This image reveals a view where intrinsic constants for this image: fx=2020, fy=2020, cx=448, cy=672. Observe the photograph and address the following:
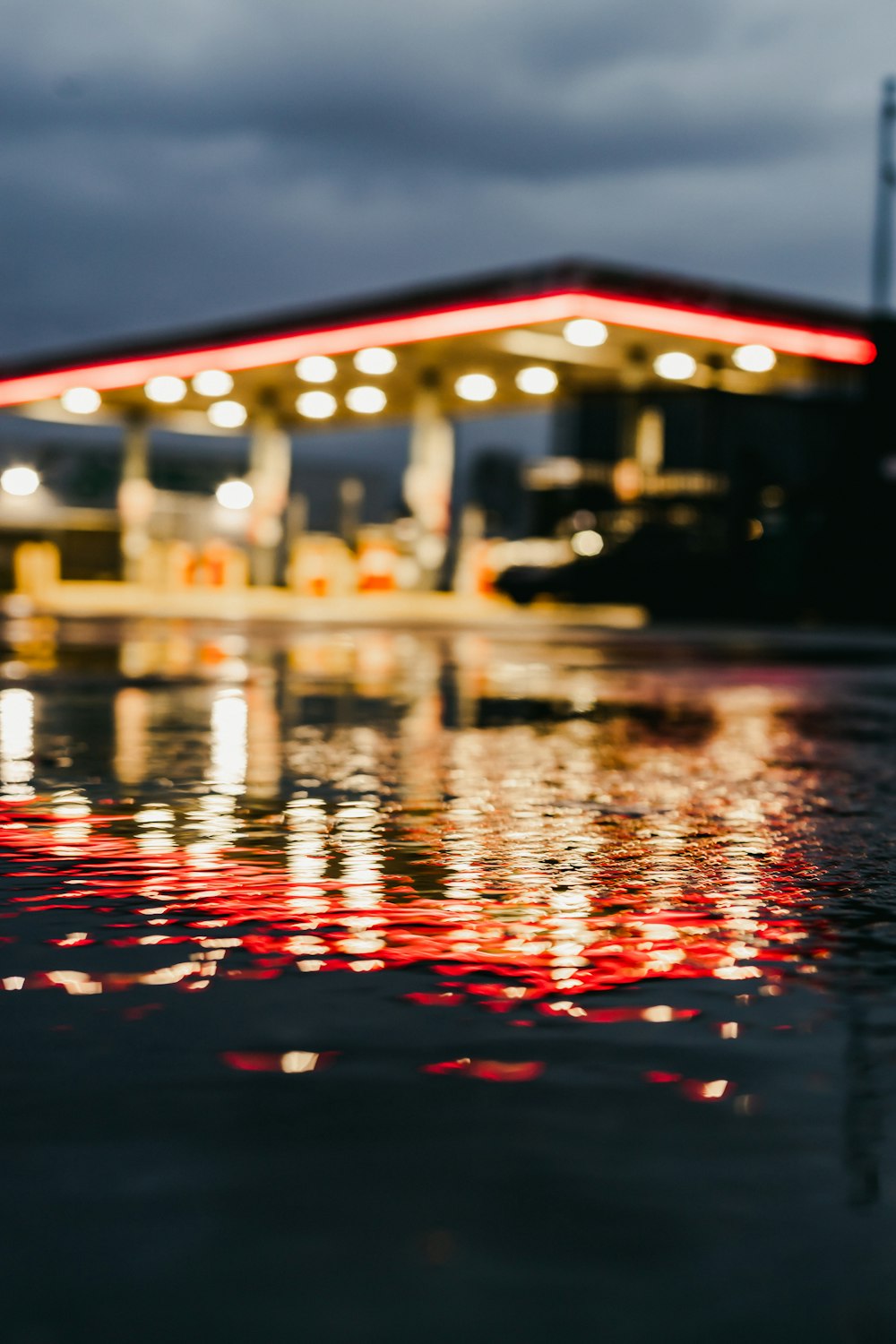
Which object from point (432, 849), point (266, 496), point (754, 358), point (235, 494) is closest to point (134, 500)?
point (266, 496)

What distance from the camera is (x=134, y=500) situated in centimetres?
4597

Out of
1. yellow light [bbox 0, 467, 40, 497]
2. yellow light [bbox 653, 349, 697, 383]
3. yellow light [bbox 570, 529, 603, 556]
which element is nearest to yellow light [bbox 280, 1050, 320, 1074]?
yellow light [bbox 653, 349, 697, 383]

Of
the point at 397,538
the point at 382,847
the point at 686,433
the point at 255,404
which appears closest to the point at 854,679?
the point at 382,847

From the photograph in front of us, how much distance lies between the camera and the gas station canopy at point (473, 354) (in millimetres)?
30219

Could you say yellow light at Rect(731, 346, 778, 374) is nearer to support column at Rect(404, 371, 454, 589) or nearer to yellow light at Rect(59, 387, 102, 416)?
support column at Rect(404, 371, 454, 589)

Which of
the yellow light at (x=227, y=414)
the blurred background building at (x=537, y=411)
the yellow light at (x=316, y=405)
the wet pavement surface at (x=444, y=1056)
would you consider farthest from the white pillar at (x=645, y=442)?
the wet pavement surface at (x=444, y=1056)

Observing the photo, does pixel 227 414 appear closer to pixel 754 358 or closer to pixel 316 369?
pixel 316 369

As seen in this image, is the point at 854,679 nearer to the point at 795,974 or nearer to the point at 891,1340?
the point at 795,974

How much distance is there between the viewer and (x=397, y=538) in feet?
168

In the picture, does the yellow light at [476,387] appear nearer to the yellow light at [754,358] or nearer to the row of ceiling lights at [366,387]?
the row of ceiling lights at [366,387]

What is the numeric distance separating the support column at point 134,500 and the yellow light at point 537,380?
A: 33.1 feet

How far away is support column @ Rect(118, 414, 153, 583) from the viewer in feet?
151

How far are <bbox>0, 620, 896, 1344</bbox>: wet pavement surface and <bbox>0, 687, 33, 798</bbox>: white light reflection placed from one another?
0.08 m

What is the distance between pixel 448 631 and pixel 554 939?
2527cm
